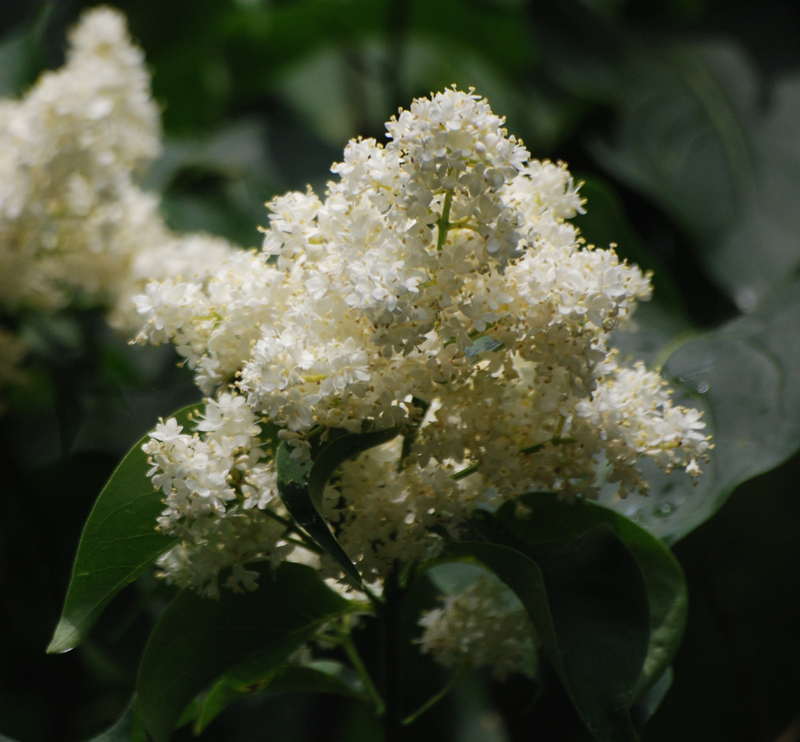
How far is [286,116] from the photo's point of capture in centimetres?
198

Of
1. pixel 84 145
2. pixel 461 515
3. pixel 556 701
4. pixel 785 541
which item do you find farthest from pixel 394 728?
pixel 785 541

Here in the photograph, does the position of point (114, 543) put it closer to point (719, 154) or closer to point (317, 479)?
point (317, 479)

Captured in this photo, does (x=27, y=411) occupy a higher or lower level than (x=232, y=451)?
higher

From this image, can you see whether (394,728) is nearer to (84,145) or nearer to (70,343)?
(84,145)

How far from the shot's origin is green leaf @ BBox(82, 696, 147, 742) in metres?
0.63

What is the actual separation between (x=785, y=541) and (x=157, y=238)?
1.24 meters

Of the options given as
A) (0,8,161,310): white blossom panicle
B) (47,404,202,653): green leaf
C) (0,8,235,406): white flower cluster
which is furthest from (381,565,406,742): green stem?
(0,8,161,310): white blossom panicle

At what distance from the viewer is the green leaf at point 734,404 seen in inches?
28.8

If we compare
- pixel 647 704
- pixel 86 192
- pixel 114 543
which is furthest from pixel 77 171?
pixel 647 704

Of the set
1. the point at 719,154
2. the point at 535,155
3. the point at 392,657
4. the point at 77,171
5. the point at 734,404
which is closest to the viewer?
the point at 392,657

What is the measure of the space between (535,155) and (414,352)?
115 centimetres

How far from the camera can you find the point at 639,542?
0.62 meters

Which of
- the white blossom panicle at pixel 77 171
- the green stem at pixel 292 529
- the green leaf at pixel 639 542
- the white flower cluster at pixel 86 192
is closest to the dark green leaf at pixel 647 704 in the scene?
the green leaf at pixel 639 542

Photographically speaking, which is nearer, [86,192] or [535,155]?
[86,192]
